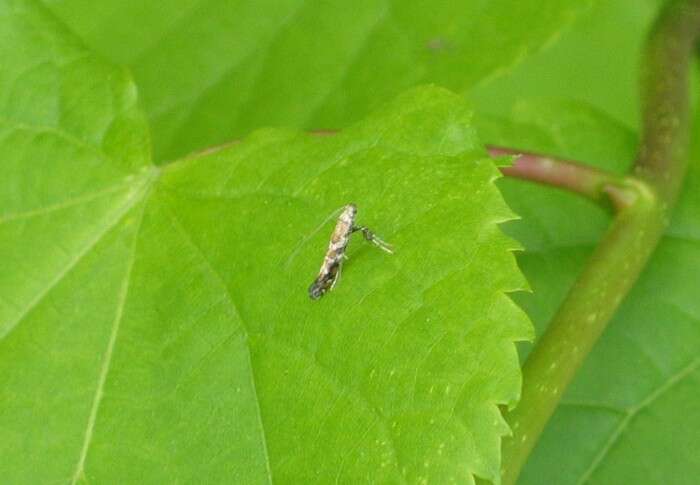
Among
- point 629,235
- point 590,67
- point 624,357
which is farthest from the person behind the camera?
point 590,67

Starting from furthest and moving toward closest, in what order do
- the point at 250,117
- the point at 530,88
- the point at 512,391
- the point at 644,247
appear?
the point at 530,88 → the point at 250,117 → the point at 644,247 → the point at 512,391

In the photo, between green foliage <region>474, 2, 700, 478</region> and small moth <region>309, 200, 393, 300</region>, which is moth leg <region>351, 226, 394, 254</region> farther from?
green foliage <region>474, 2, 700, 478</region>

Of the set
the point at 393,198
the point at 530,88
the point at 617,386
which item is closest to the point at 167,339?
the point at 393,198

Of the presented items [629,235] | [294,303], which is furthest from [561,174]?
[294,303]

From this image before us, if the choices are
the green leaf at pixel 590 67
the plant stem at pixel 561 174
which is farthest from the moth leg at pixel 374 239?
the green leaf at pixel 590 67

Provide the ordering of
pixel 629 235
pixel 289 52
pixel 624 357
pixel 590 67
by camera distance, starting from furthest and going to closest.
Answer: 1. pixel 590 67
2. pixel 289 52
3. pixel 624 357
4. pixel 629 235

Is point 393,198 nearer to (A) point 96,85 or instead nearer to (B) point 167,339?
(B) point 167,339

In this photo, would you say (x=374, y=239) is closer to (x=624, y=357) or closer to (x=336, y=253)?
(x=336, y=253)

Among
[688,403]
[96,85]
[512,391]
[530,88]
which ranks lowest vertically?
[530,88]
